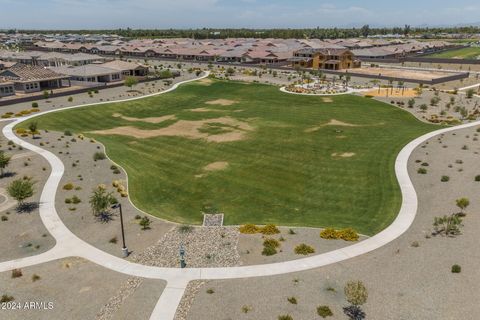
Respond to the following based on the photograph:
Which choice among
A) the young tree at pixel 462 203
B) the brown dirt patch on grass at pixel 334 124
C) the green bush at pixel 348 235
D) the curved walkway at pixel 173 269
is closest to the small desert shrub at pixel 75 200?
the curved walkway at pixel 173 269

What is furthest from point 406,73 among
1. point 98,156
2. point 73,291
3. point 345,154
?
point 73,291

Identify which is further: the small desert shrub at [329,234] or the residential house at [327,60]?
the residential house at [327,60]

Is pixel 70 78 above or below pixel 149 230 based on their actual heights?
above

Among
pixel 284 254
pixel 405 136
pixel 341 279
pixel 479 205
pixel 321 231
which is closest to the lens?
pixel 341 279

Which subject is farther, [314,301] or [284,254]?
[284,254]

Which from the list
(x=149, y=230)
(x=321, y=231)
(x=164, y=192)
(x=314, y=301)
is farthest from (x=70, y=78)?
(x=314, y=301)

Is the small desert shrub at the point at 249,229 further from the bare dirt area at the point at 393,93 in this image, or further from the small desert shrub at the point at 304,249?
the bare dirt area at the point at 393,93

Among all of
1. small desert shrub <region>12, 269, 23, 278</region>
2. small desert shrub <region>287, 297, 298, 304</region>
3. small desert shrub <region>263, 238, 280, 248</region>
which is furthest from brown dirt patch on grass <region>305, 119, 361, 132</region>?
small desert shrub <region>12, 269, 23, 278</region>

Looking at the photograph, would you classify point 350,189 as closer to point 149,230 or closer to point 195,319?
point 149,230
